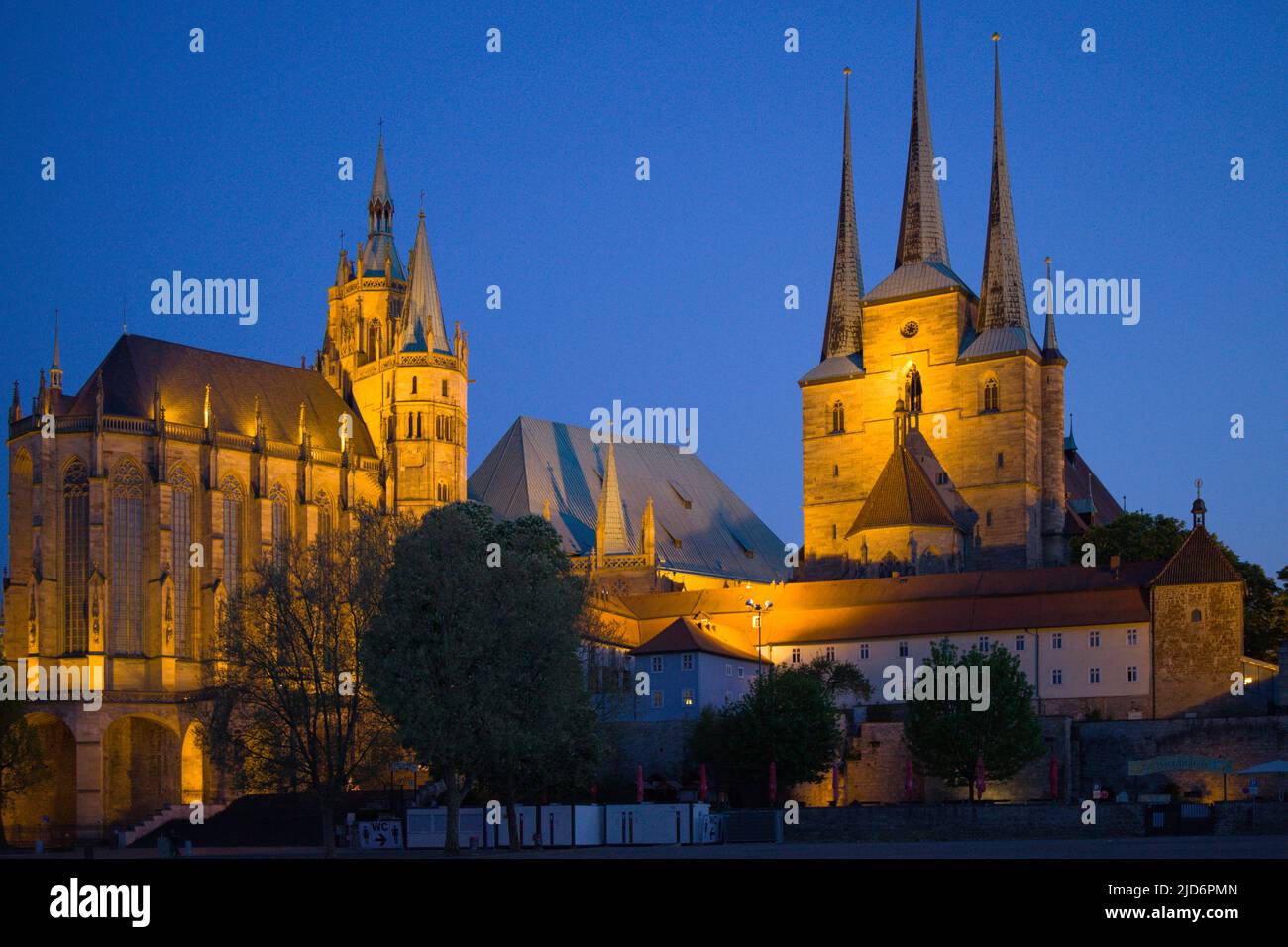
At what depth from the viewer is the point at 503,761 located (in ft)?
169

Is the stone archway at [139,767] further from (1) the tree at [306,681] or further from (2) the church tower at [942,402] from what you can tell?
(2) the church tower at [942,402]

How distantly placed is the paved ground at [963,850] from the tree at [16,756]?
24024mm

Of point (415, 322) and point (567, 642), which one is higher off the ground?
point (415, 322)

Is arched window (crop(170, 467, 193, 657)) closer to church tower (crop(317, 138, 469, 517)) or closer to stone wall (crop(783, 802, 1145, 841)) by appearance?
church tower (crop(317, 138, 469, 517))

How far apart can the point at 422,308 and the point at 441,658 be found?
5803cm

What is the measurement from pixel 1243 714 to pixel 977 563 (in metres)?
33.7

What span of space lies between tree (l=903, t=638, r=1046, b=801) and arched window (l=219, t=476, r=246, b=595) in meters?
41.4

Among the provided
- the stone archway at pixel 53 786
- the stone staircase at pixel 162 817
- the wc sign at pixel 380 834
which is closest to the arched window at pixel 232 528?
the stone archway at pixel 53 786

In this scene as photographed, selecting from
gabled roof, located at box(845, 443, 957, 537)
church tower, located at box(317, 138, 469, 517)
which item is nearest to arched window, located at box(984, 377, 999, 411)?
gabled roof, located at box(845, 443, 957, 537)

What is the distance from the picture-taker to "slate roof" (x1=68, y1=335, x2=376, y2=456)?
9425 cm

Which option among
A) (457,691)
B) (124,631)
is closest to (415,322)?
(124,631)

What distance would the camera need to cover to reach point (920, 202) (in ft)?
380

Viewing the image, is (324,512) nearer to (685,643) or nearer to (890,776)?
(685,643)
